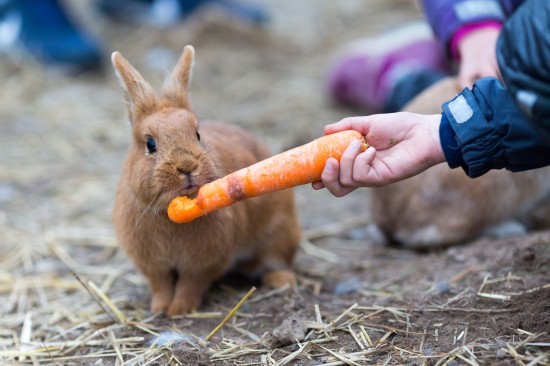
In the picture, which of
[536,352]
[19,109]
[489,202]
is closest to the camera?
[536,352]

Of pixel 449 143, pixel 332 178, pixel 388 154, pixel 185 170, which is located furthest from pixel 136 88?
pixel 449 143

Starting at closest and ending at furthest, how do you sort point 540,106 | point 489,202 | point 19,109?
point 540,106, point 489,202, point 19,109

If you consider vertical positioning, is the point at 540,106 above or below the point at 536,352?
above

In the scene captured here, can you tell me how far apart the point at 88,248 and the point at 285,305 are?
4.31 ft

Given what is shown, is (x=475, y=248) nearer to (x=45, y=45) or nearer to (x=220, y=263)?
(x=220, y=263)

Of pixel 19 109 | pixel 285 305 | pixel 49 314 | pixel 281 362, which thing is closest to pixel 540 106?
pixel 281 362

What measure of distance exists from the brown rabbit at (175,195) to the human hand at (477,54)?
104 cm

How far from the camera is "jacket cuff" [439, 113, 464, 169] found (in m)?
2.17

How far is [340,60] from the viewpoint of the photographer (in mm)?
5902

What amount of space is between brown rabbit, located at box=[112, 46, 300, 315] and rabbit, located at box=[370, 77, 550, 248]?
0.75 metres

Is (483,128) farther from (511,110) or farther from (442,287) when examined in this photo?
(442,287)

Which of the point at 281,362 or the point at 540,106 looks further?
the point at 281,362

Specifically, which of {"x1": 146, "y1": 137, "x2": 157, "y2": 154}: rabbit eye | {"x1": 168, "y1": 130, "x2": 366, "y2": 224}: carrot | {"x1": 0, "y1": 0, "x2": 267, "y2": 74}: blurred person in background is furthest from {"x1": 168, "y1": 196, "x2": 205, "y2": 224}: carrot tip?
{"x1": 0, "y1": 0, "x2": 267, "y2": 74}: blurred person in background

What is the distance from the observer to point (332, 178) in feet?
7.49
